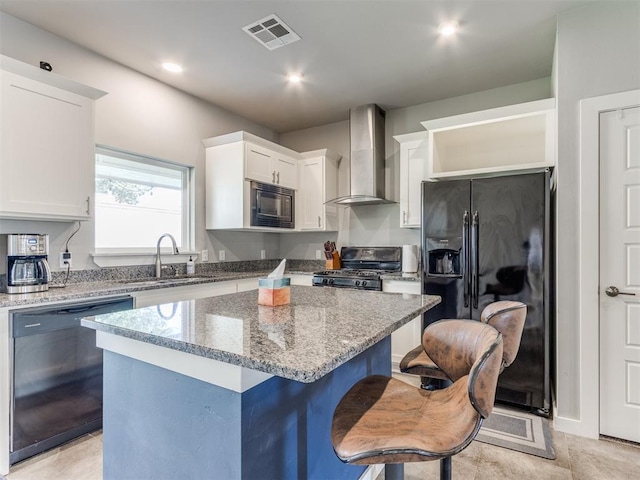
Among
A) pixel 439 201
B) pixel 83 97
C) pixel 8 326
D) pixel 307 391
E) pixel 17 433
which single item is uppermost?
pixel 83 97

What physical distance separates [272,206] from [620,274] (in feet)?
10.0

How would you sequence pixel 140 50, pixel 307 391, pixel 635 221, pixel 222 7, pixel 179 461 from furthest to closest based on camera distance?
pixel 140 50 → pixel 222 7 → pixel 635 221 → pixel 307 391 → pixel 179 461

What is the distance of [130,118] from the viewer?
308 centimetres

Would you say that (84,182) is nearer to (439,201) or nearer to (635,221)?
(439,201)

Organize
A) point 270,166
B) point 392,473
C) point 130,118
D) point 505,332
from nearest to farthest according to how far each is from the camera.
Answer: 1. point 392,473
2. point 505,332
3. point 130,118
4. point 270,166

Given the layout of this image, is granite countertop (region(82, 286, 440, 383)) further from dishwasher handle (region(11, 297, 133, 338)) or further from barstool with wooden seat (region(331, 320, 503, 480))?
dishwasher handle (region(11, 297, 133, 338))

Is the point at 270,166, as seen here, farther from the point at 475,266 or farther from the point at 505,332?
the point at 505,332

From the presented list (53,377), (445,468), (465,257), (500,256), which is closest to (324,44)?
(465,257)

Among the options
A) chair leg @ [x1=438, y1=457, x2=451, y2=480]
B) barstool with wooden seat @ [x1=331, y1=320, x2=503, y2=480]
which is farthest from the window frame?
chair leg @ [x1=438, y1=457, x2=451, y2=480]

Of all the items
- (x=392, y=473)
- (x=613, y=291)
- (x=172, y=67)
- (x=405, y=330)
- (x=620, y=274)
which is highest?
(x=172, y=67)

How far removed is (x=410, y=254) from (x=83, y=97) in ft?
10.2

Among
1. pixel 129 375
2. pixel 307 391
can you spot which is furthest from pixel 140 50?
pixel 307 391

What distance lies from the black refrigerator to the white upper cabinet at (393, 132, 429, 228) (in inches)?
22.6

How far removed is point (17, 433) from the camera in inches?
75.7
